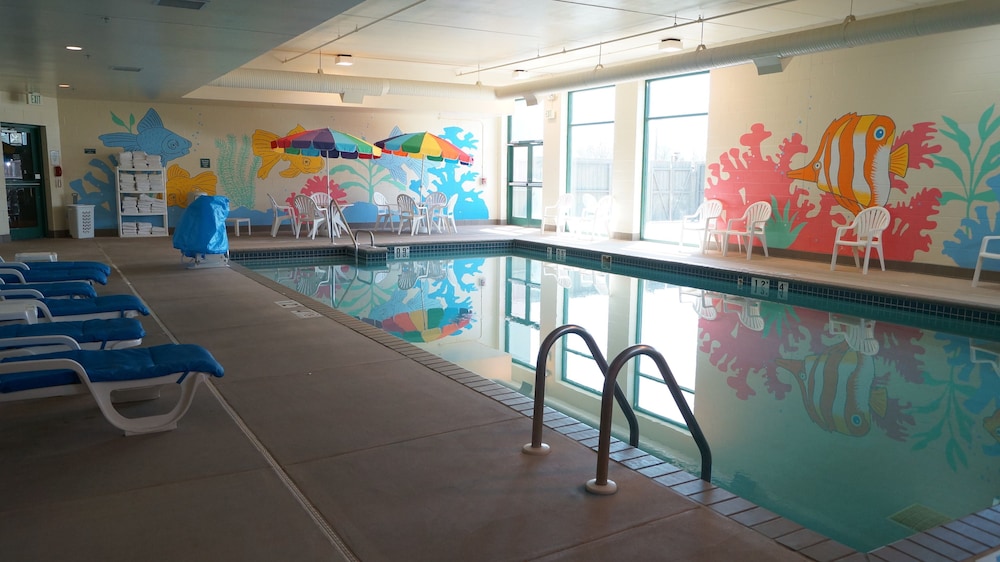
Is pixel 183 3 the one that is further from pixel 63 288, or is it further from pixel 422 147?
pixel 422 147

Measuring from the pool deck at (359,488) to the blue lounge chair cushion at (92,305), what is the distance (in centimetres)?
70

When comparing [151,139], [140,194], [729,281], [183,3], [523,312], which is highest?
[183,3]

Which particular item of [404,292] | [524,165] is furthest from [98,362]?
[524,165]

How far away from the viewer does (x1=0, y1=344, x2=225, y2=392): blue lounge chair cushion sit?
2871mm

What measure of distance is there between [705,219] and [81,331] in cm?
886

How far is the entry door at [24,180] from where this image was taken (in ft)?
38.0

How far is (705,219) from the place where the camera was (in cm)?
1077

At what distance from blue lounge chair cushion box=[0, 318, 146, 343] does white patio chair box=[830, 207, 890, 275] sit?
7.73 m

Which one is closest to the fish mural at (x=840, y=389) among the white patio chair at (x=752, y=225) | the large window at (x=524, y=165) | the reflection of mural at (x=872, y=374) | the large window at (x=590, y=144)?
the reflection of mural at (x=872, y=374)

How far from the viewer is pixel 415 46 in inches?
435

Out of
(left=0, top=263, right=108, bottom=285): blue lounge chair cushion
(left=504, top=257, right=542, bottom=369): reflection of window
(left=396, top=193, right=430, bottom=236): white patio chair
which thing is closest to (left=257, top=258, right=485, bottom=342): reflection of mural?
(left=504, top=257, right=542, bottom=369): reflection of window

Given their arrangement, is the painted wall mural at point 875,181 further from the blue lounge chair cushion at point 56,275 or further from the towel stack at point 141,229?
the towel stack at point 141,229

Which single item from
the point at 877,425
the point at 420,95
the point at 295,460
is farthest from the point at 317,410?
the point at 420,95

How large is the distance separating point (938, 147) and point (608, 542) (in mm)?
8010
